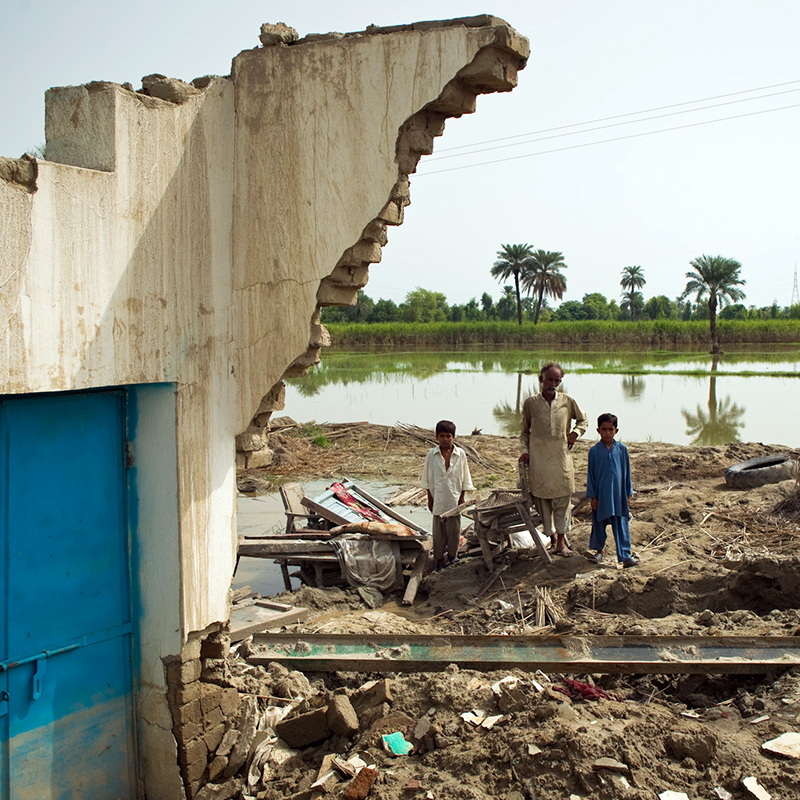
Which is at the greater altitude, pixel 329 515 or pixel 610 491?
pixel 610 491

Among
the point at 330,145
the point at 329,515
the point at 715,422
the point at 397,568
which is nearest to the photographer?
the point at 330,145

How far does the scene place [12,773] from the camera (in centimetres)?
323

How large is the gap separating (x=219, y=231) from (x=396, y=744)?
266cm

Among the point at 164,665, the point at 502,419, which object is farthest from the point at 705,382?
the point at 164,665

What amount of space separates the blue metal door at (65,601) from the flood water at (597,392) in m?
14.1

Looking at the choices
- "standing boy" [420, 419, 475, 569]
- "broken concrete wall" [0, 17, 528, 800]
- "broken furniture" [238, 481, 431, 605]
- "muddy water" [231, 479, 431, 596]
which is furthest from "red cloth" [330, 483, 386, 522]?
"broken concrete wall" [0, 17, 528, 800]

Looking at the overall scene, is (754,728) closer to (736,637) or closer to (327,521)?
(736,637)

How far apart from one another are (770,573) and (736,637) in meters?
1.32

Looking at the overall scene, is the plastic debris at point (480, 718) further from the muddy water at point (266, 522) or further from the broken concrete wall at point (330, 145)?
the muddy water at point (266, 522)

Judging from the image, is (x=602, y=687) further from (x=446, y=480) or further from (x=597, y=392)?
(x=597, y=392)

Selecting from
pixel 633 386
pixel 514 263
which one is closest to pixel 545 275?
pixel 514 263

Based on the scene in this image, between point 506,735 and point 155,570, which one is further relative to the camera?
point 155,570

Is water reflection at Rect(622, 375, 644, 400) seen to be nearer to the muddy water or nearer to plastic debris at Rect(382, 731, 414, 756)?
the muddy water

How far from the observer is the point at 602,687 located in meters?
4.11
